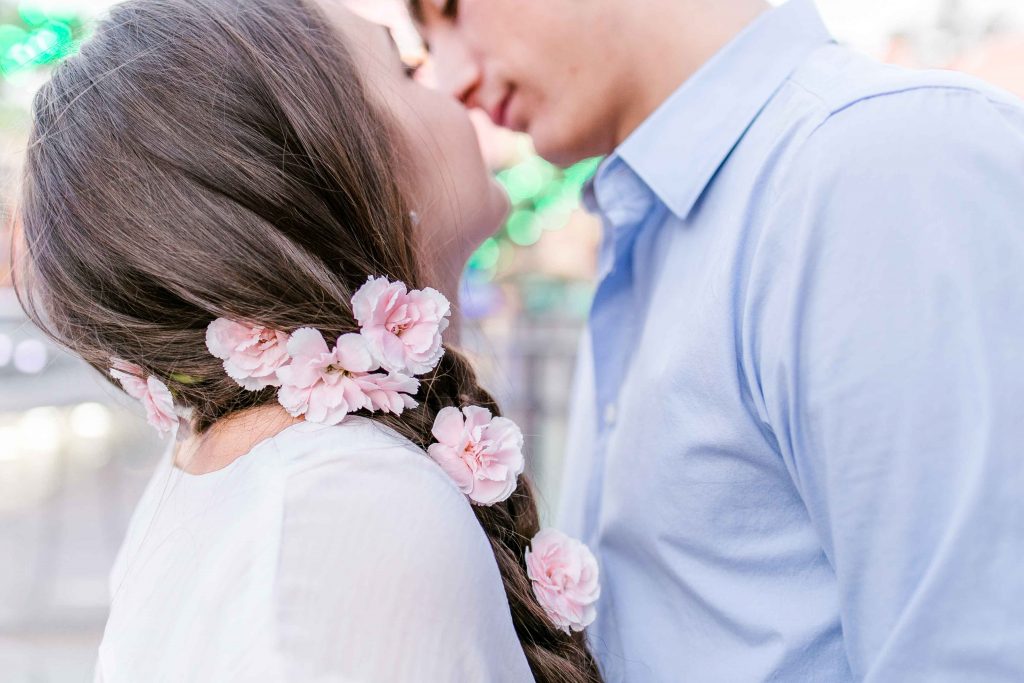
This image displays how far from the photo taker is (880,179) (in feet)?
3.39

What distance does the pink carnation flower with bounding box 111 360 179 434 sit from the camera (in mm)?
1205

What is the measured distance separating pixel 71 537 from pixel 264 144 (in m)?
3.61

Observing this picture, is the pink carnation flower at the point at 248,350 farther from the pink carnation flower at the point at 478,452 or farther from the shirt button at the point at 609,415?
the shirt button at the point at 609,415

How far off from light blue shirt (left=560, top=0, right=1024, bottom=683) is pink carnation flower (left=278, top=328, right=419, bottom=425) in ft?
1.35

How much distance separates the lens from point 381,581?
0.92 m

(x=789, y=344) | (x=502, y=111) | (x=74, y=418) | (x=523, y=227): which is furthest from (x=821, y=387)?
(x=523, y=227)

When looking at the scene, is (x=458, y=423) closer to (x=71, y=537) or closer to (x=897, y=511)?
(x=897, y=511)

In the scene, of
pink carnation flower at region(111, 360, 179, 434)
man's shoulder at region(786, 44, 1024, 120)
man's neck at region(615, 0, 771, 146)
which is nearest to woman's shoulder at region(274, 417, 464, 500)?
pink carnation flower at region(111, 360, 179, 434)

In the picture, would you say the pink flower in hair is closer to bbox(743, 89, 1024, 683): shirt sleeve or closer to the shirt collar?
bbox(743, 89, 1024, 683): shirt sleeve

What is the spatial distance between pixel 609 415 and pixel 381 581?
0.71 m

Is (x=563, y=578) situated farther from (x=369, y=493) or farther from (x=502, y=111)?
(x=502, y=111)

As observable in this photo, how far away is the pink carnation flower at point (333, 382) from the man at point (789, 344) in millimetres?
414

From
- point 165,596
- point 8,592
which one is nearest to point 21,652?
point 8,592

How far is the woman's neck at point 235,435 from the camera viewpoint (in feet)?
3.66
